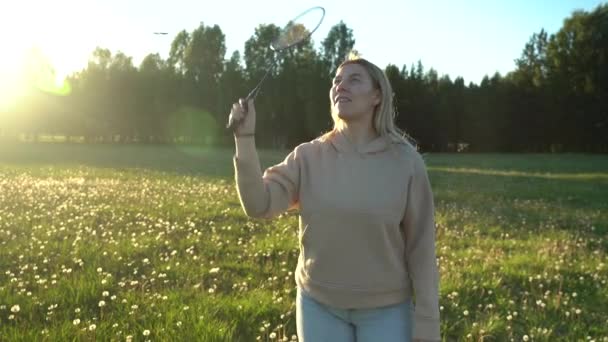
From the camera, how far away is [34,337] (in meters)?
5.06

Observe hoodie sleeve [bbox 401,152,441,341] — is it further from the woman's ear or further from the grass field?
the grass field

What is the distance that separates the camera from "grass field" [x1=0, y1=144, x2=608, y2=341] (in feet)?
18.7

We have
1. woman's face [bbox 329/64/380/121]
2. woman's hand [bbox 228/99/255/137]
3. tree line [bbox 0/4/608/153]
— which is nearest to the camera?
woman's hand [bbox 228/99/255/137]

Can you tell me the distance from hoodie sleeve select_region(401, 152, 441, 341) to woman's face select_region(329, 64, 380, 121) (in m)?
0.45

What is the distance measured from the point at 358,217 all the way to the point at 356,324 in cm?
65

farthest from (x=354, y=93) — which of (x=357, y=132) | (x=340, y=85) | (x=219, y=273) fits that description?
(x=219, y=273)

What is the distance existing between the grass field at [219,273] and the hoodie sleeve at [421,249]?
2.24 metres

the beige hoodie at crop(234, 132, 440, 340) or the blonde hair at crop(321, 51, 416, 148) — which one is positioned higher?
the blonde hair at crop(321, 51, 416, 148)

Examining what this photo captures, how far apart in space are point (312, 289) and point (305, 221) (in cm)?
41

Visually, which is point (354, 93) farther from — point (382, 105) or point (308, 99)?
point (308, 99)

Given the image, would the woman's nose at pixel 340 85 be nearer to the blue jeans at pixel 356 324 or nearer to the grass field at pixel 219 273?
the blue jeans at pixel 356 324

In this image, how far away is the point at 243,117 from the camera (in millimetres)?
3289

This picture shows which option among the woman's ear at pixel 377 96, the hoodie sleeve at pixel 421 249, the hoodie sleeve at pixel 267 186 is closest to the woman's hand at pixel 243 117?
the hoodie sleeve at pixel 267 186

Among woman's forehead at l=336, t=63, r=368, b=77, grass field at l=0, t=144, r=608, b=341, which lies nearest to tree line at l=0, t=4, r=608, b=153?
grass field at l=0, t=144, r=608, b=341
